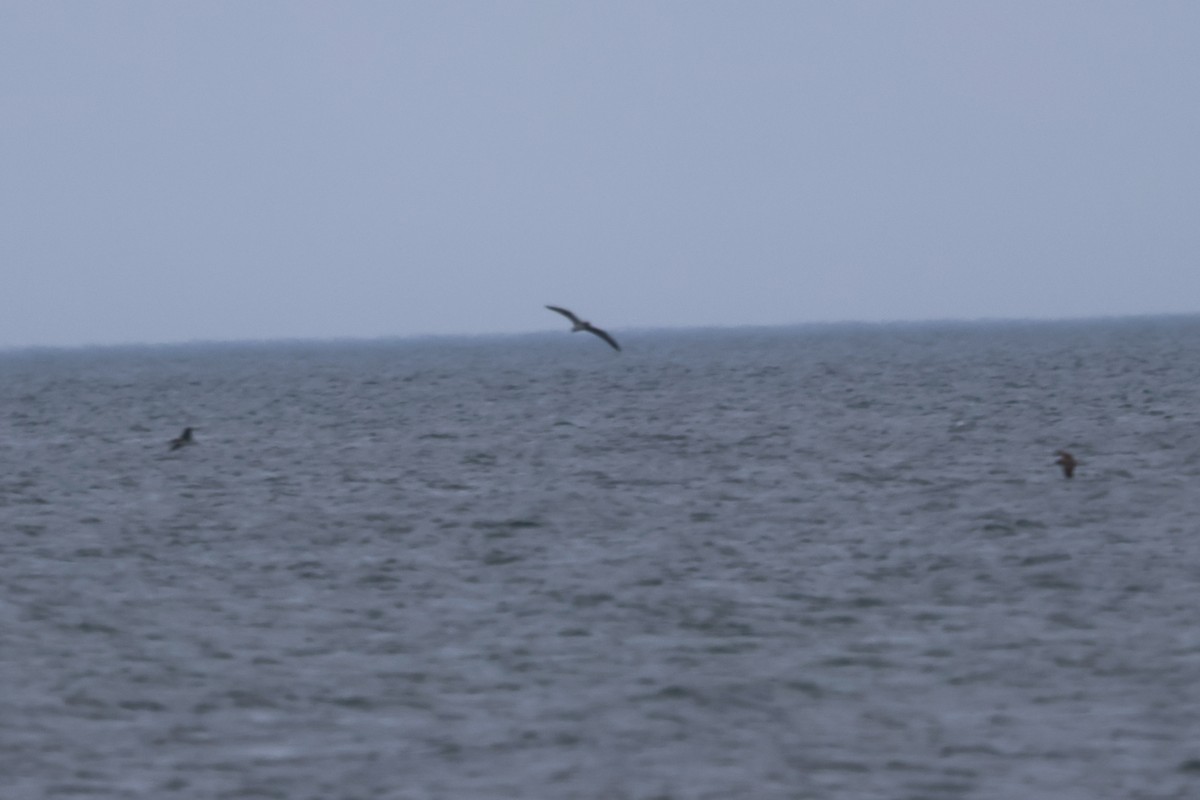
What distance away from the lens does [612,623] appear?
2395 cm

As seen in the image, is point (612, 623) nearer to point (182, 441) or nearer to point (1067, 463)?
point (1067, 463)

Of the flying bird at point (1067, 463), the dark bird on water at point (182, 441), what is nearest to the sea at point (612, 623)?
the flying bird at point (1067, 463)

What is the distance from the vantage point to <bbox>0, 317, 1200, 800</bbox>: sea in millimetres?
16797

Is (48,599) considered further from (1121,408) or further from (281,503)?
(1121,408)

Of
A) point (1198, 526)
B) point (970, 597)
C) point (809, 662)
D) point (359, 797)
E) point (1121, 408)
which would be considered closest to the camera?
point (359, 797)

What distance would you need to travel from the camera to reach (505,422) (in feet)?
234

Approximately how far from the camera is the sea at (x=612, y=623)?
661 inches

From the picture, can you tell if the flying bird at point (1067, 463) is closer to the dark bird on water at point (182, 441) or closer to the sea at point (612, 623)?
the sea at point (612, 623)

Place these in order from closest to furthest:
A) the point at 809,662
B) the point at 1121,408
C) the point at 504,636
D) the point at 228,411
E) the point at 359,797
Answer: the point at 359,797, the point at 809,662, the point at 504,636, the point at 1121,408, the point at 228,411

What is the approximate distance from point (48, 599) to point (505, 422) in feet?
147

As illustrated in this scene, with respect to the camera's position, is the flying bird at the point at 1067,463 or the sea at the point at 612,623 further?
the flying bird at the point at 1067,463

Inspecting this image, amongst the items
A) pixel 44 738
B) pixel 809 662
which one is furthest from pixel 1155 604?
pixel 44 738

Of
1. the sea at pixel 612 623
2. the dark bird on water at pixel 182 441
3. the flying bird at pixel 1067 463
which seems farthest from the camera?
the dark bird on water at pixel 182 441

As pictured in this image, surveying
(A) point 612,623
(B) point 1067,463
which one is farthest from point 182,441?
(A) point 612,623
